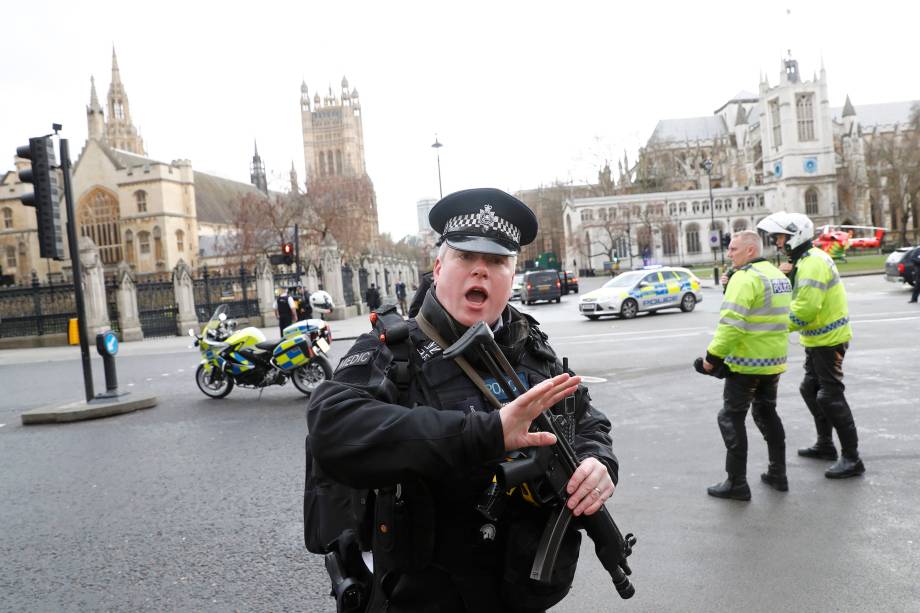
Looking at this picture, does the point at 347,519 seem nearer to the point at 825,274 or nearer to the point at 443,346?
the point at 443,346

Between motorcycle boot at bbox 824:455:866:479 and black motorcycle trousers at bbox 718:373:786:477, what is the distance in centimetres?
54

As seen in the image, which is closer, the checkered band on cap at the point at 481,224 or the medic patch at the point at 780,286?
the checkered band on cap at the point at 481,224

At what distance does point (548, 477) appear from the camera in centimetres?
186

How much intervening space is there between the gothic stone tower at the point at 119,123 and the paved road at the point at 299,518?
10142cm

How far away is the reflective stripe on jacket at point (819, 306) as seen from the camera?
5566mm

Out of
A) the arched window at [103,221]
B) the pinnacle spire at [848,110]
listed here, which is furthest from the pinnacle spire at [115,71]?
the pinnacle spire at [848,110]

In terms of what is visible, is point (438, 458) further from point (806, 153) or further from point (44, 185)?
point (806, 153)

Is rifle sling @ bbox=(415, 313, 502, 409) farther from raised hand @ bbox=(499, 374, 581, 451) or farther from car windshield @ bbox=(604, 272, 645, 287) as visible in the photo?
car windshield @ bbox=(604, 272, 645, 287)

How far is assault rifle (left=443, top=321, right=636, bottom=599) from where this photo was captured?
173cm

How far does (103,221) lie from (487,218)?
79.6 m

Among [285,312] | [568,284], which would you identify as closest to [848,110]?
[568,284]

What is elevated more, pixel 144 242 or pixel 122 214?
pixel 122 214

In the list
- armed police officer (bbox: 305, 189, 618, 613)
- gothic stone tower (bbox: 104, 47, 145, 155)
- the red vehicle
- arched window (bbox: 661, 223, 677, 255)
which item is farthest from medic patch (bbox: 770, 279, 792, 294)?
gothic stone tower (bbox: 104, 47, 145, 155)

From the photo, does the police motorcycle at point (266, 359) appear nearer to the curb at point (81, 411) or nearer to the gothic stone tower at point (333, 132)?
the curb at point (81, 411)
